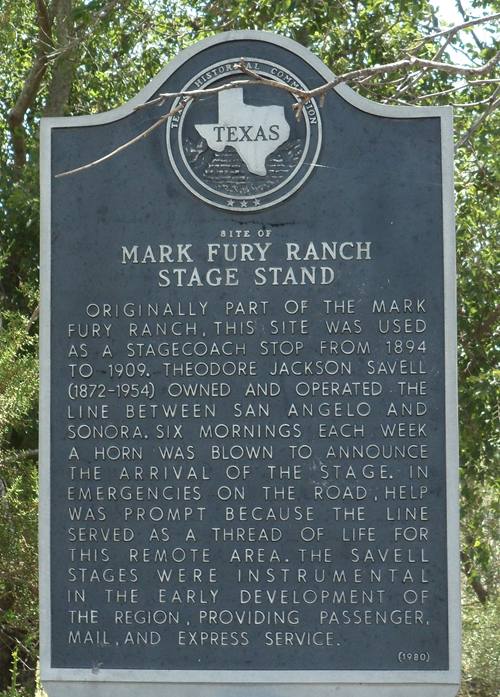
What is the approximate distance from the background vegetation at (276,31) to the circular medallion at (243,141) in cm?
329

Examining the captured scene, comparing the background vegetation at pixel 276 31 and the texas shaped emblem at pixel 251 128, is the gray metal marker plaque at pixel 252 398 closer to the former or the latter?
the texas shaped emblem at pixel 251 128

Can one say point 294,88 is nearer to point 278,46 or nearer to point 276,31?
point 278,46

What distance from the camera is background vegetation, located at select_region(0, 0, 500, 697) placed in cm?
1002

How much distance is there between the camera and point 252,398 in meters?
5.79

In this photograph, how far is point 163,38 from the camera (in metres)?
11.8

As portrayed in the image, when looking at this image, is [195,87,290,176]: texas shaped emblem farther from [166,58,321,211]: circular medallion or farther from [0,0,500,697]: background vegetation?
[0,0,500,697]: background vegetation

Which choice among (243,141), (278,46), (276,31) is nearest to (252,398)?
(243,141)

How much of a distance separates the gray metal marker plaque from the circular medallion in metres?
0.01

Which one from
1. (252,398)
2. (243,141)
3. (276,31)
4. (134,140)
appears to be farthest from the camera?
(276,31)

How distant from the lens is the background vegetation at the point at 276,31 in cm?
1002

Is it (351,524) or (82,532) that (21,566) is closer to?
(82,532)

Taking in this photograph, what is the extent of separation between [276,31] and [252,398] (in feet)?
18.7

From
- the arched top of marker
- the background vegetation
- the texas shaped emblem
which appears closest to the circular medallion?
the texas shaped emblem

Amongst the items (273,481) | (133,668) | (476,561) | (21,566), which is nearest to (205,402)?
(273,481)
